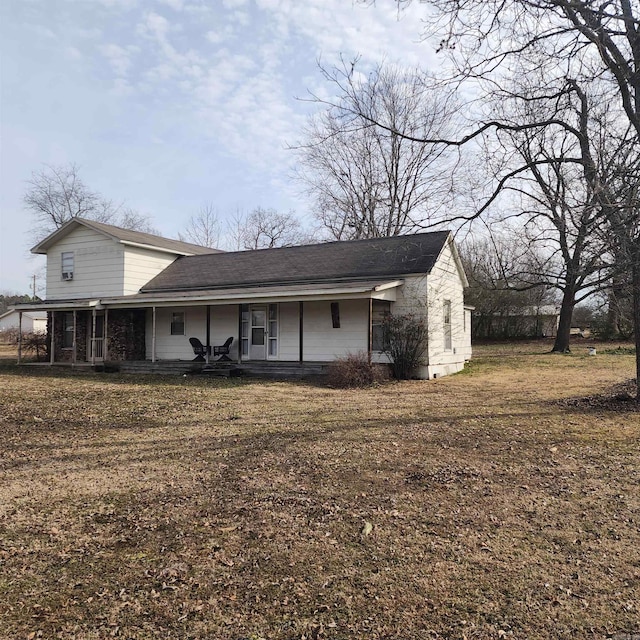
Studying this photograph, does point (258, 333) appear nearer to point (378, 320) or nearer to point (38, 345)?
point (378, 320)

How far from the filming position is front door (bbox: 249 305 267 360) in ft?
58.3

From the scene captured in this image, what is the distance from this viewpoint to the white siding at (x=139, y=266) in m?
19.9

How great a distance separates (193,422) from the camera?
8578 mm

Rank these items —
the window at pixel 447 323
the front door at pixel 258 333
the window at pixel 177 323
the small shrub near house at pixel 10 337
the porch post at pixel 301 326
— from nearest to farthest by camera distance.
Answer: the porch post at pixel 301 326
the window at pixel 447 323
the front door at pixel 258 333
the window at pixel 177 323
the small shrub near house at pixel 10 337

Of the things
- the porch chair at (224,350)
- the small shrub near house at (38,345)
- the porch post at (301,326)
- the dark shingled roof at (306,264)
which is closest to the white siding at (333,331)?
the porch post at (301,326)

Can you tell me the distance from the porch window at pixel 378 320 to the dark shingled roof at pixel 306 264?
900 millimetres

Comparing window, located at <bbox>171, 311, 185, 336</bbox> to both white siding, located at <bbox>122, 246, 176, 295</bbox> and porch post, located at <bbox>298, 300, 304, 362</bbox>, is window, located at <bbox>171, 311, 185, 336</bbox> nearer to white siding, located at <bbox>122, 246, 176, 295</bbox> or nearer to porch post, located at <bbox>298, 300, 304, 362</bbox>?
white siding, located at <bbox>122, 246, 176, 295</bbox>

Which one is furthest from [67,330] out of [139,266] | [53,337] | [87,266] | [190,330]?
[190,330]

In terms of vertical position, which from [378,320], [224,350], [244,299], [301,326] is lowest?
[224,350]

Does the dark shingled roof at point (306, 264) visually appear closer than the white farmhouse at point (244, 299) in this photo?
No

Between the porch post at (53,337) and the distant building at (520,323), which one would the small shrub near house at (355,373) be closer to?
the porch post at (53,337)

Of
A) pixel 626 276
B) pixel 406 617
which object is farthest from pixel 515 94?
pixel 406 617

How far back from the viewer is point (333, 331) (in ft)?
53.9

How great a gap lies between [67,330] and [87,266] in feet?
9.17
